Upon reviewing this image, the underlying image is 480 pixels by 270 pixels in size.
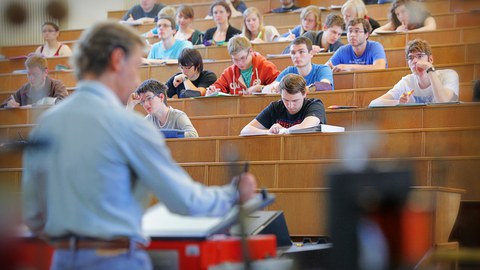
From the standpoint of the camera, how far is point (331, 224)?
1.32 m

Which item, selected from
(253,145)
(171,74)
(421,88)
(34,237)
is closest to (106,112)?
(34,237)

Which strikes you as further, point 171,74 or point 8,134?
point 171,74

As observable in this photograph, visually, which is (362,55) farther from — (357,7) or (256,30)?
(256,30)

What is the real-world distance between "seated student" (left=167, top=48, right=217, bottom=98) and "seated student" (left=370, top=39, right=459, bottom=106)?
1.16m

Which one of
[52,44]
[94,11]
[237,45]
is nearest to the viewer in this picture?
[237,45]

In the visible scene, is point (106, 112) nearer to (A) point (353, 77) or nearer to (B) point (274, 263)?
(B) point (274, 263)

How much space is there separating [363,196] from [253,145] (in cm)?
257

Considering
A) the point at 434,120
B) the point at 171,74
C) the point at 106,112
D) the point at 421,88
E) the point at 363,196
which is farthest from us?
the point at 171,74

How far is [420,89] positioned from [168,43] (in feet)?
7.20

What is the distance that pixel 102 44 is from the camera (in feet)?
5.16

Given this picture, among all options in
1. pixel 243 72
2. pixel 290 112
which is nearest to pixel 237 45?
pixel 243 72

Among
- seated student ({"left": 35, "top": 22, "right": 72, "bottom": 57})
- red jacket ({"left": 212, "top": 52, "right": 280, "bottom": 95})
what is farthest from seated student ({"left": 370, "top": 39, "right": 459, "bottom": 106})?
seated student ({"left": 35, "top": 22, "right": 72, "bottom": 57})

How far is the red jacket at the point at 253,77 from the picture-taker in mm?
4840

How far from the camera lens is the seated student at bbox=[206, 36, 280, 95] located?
189 inches
